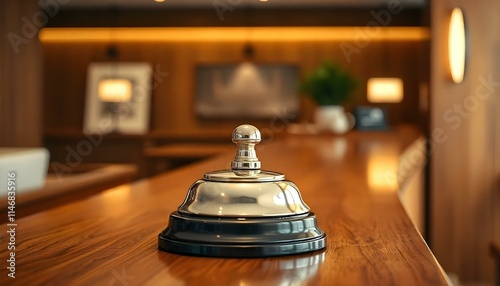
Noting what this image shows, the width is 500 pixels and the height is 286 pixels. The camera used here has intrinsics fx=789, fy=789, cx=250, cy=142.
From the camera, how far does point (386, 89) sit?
11.3 metres

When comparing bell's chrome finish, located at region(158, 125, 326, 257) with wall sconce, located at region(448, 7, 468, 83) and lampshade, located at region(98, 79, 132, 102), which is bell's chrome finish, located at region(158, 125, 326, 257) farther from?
lampshade, located at region(98, 79, 132, 102)

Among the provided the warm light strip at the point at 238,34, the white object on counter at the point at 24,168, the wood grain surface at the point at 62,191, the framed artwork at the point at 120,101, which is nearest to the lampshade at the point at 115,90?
the framed artwork at the point at 120,101

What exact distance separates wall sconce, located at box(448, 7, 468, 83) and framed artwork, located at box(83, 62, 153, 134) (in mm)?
6331

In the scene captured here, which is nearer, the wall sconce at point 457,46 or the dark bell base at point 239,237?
the dark bell base at point 239,237

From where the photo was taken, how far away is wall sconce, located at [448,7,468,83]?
5.97 metres

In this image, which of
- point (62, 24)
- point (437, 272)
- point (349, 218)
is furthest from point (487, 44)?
point (62, 24)

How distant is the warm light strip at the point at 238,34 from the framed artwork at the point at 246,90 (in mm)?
434

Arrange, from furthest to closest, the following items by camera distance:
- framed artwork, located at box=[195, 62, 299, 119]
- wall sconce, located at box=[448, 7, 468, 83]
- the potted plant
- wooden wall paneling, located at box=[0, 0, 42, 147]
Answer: framed artwork, located at box=[195, 62, 299, 119] < wooden wall paneling, located at box=[0, 0, 42, 147] < the potted plant < wall sconce, located at box=[448, 7, 468, 83]

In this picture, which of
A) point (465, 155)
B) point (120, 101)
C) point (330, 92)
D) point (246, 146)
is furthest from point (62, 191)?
point (120, 101)

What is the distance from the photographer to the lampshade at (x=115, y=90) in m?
11.6

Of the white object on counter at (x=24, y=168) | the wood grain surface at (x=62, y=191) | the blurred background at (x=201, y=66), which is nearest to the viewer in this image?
the white object on counter at (x=24, y=168)

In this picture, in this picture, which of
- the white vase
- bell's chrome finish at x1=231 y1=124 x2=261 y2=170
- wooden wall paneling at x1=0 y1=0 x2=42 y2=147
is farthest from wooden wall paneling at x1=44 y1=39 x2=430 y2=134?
bell's chrome finish at x1=231 y1=124 x2=261 y2=170

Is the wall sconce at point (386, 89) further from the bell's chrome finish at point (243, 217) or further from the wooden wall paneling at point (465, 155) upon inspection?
the bell's chrome finish at point (243, 217)

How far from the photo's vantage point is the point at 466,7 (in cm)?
629
